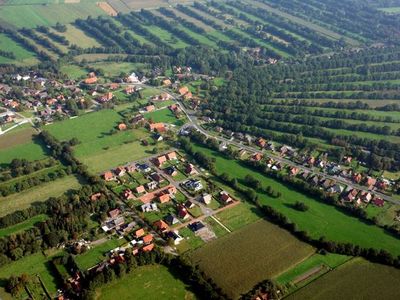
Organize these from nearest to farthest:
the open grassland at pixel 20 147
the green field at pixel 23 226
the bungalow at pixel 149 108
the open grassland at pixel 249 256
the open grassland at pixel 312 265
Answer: the open grassland at pixel 249 256
the open grassland at pixel 312 265
the green field at pixel 23 226
the open grassland at pixel 20 147
the bungalow at pixel 149 108

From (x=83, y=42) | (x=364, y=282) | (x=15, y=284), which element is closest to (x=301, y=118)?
(x=364, y=282)

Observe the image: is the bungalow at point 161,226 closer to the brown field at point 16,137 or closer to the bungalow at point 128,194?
the bungalow at point 128,194

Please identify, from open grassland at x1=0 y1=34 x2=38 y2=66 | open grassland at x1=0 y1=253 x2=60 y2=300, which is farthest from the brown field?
open grassland at x1=0 y1=34 x2=38 y2=66

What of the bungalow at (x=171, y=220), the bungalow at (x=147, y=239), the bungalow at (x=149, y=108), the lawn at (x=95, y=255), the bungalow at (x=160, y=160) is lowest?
the lawn at (x=95, y=255)

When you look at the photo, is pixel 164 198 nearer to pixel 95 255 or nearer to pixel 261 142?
pixel 95 255

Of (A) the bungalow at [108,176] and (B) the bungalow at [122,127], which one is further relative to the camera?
(B) the bungalow at [122,127]

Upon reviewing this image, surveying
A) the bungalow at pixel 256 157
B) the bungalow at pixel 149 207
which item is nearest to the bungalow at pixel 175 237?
the bungalow at pixel 149 207

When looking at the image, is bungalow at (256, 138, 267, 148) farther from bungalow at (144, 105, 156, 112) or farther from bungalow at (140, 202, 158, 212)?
bungalow at (140, 202, 158, 212)
